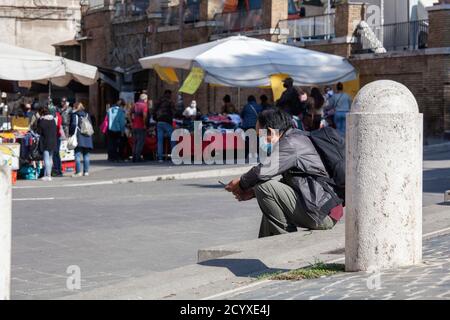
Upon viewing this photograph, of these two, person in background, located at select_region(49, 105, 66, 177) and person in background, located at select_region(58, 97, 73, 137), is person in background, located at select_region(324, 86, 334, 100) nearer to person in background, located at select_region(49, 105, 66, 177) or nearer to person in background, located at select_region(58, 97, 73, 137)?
person in background, located at select_region(58, 97, 73, 137)

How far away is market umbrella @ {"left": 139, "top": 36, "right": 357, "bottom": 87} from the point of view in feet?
79.4

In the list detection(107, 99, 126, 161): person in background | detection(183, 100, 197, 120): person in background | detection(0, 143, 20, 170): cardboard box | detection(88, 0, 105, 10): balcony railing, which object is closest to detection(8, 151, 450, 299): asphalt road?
detection(0, 143, 20, 170): cardboard box

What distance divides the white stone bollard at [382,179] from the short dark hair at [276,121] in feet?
6.59

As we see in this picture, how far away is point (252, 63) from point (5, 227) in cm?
1879

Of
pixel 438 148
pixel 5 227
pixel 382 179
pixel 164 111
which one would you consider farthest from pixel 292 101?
pixel 5 227

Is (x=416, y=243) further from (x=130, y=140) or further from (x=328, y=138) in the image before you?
(x=130, y=140)

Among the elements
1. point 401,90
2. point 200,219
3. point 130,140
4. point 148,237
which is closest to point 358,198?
point 401,90

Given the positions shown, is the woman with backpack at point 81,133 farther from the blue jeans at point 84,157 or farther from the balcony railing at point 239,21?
the balcony railing at point 239,21

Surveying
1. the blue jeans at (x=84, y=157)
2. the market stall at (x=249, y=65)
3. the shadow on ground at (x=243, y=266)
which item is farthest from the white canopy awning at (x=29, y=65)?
the shadow on ground at (x=243, y=266)

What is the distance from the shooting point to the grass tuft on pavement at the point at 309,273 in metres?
7.65

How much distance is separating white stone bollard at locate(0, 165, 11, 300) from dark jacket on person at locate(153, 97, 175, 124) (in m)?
20.4

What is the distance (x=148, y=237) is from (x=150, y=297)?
5199mm

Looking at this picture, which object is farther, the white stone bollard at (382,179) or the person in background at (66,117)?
the person in background at (66,117)
